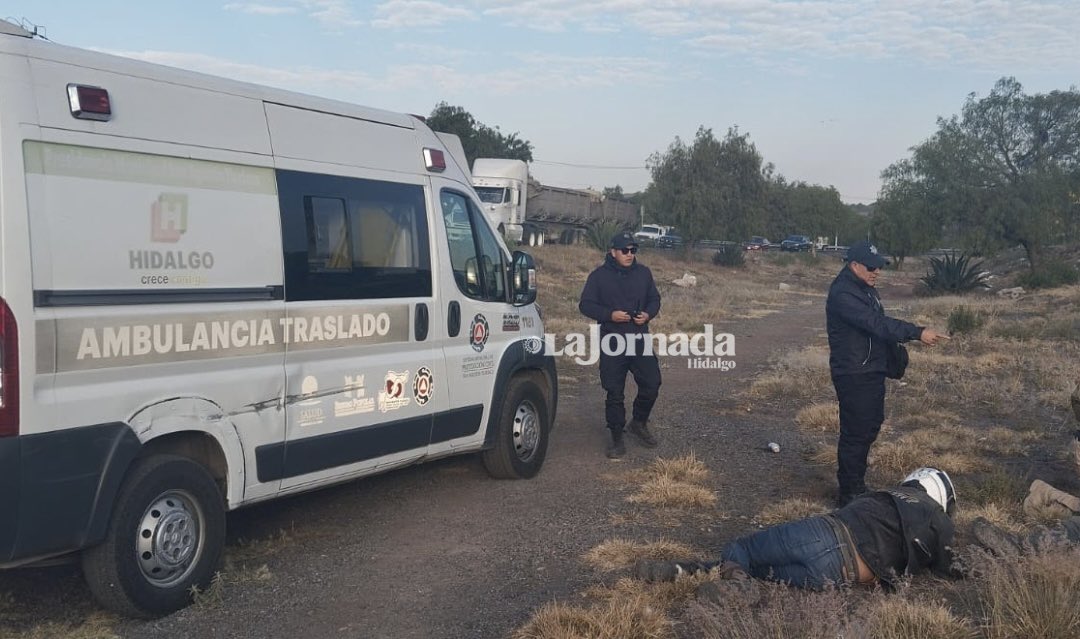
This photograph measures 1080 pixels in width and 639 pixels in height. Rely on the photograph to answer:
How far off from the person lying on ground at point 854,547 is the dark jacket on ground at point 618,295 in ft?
11.7

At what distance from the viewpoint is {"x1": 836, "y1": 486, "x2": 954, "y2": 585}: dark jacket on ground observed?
475 centimetres

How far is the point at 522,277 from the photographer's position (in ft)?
24.5

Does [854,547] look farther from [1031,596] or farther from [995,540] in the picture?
[1031,596]

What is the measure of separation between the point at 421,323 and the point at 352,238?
77cm

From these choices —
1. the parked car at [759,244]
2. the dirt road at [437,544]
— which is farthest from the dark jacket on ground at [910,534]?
the parked car at [759,244]

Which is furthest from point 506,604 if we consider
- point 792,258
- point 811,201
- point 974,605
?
point 811,201

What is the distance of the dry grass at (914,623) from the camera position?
13.0 ft

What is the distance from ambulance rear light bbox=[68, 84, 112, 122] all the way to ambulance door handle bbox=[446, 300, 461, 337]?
2.67 metres

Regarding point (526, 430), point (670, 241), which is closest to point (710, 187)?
point (670, 241)

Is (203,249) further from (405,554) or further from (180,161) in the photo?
(405,554)

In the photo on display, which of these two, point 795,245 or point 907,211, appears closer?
point 907,211

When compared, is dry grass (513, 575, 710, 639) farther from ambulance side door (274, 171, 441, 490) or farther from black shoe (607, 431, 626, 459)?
black shoe (607, 431, 626, 459)

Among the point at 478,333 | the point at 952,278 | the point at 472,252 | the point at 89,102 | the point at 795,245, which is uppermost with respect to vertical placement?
the point at 89,102

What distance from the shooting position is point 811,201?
278ft
